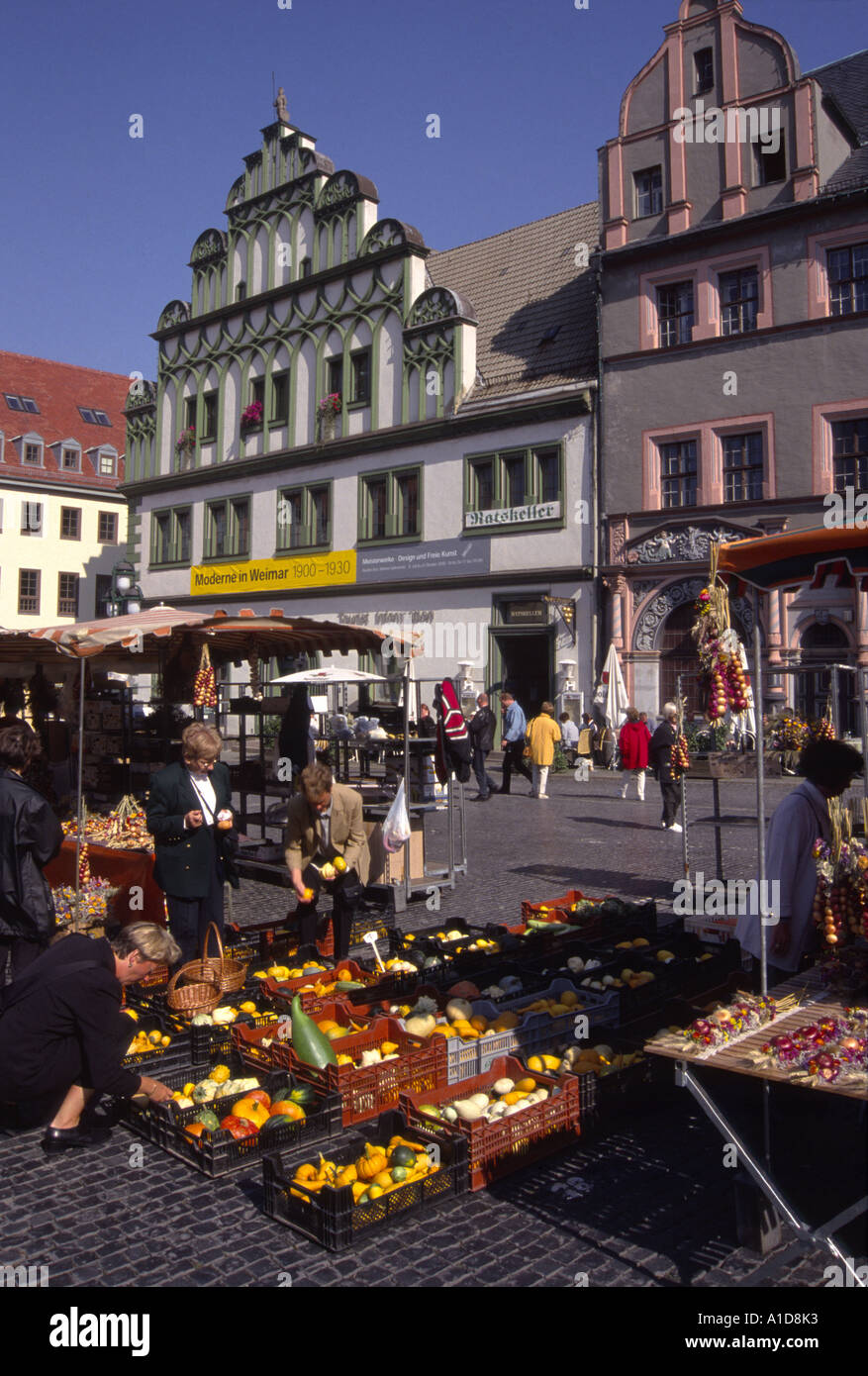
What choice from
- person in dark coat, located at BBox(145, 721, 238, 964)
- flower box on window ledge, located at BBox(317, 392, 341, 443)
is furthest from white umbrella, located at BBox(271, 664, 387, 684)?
flower box on window ledge, located at BBox(317, 392, 341, 443)

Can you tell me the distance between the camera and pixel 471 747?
2019 cm

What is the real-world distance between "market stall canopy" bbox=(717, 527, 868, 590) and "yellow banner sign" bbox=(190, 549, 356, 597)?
26676mm

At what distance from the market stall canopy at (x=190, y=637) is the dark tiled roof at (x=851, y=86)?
68.2 feet

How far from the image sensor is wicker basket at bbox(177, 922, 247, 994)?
702 centimetres

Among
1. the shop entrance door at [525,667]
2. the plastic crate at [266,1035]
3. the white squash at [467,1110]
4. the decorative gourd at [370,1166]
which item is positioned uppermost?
the shop entrance door at [525,667]

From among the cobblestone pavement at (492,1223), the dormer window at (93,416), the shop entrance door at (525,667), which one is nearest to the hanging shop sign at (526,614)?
the shop entrance door at (525,667)

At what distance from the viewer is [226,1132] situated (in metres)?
5.13

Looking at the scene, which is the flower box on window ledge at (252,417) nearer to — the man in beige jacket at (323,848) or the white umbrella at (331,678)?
the white umbrella at (331,678)

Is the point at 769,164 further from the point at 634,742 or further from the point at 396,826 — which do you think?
the point at 396,826

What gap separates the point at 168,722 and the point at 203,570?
78.2 feet

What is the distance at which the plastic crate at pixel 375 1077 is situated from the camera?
5.47 m

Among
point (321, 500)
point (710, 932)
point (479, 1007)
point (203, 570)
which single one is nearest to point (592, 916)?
point (710, 932)

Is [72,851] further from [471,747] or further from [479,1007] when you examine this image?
[471,747]

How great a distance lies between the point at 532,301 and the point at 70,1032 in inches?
1121
